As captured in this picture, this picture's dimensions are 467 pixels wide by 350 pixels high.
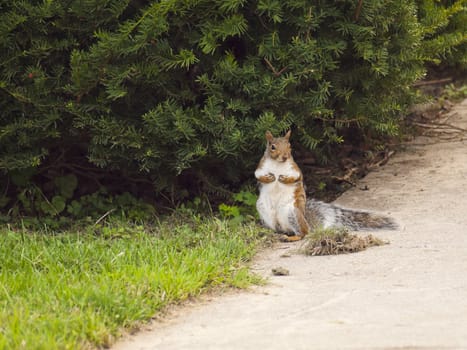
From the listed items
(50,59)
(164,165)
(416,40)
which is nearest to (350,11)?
(416,40)

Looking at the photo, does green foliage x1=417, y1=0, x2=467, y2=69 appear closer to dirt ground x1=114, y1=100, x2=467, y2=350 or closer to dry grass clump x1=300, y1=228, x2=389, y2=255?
dirt ground x1=114, y1=100, x2=467, y2=350

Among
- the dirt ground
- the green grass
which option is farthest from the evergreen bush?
the dirt ground

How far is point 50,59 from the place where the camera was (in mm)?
6219

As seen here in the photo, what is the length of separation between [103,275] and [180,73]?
7.71 feet

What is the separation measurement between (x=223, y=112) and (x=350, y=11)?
1223 mm

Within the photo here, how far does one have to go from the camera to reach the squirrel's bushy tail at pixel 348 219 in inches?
234

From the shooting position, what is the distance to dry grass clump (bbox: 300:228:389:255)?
5.29 m

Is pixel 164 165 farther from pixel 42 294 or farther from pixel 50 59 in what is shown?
pixel 42 294

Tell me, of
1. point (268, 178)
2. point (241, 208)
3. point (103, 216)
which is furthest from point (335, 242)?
point (103, 216)

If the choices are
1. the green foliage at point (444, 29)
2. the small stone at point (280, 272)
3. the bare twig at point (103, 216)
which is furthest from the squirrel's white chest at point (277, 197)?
the green foliage at point (444, 29)

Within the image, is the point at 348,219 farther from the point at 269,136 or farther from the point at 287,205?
the point at 269,136

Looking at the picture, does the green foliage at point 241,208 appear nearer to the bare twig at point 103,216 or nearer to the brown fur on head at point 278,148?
the brown fur on head at point 278,148

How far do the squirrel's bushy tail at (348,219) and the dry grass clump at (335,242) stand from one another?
0.51m

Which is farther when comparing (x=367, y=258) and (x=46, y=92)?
(x=46, y=92)
